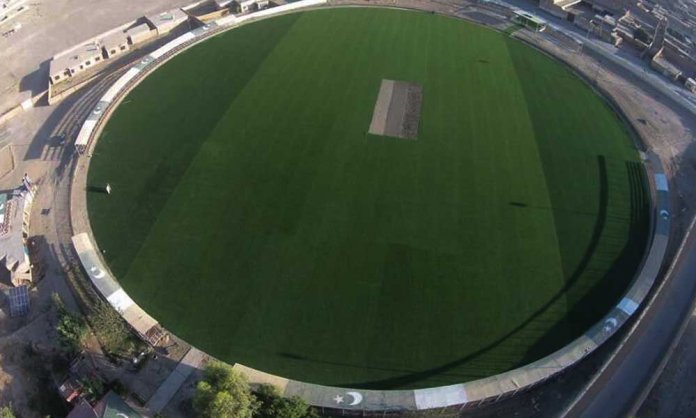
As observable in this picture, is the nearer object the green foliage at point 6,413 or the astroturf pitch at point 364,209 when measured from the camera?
the green foliage at point 6,413

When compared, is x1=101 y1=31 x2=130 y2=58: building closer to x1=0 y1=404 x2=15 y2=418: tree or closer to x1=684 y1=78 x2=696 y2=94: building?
x1=0 y1=404 x2=15 y2=418: tree

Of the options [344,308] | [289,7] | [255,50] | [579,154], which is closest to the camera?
[344,308]

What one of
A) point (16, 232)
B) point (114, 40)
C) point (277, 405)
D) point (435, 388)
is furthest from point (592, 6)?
point (16, 232)

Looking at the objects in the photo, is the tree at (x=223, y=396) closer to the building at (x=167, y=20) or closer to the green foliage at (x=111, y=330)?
the green foliage at (x=111, y=330)

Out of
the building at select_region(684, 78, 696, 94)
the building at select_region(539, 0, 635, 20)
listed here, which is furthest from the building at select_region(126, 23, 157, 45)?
the building at select_region(684, 78, 696, 94)

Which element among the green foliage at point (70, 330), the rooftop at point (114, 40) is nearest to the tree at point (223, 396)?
the green foliage at point (70, 330)

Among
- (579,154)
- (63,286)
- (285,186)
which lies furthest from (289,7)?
(63,286)

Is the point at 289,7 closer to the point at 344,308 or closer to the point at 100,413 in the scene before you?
the point at 344,308

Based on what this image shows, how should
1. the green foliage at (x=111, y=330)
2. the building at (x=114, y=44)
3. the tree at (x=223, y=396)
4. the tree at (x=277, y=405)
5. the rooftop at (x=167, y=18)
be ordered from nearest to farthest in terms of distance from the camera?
the tree at (x=223, y=396)
the tree at (x=277, y=405)
the green foliage at (x=111, y=330)
the building at (x=114, y=44)
the rooftop at (x=167, y=18)
